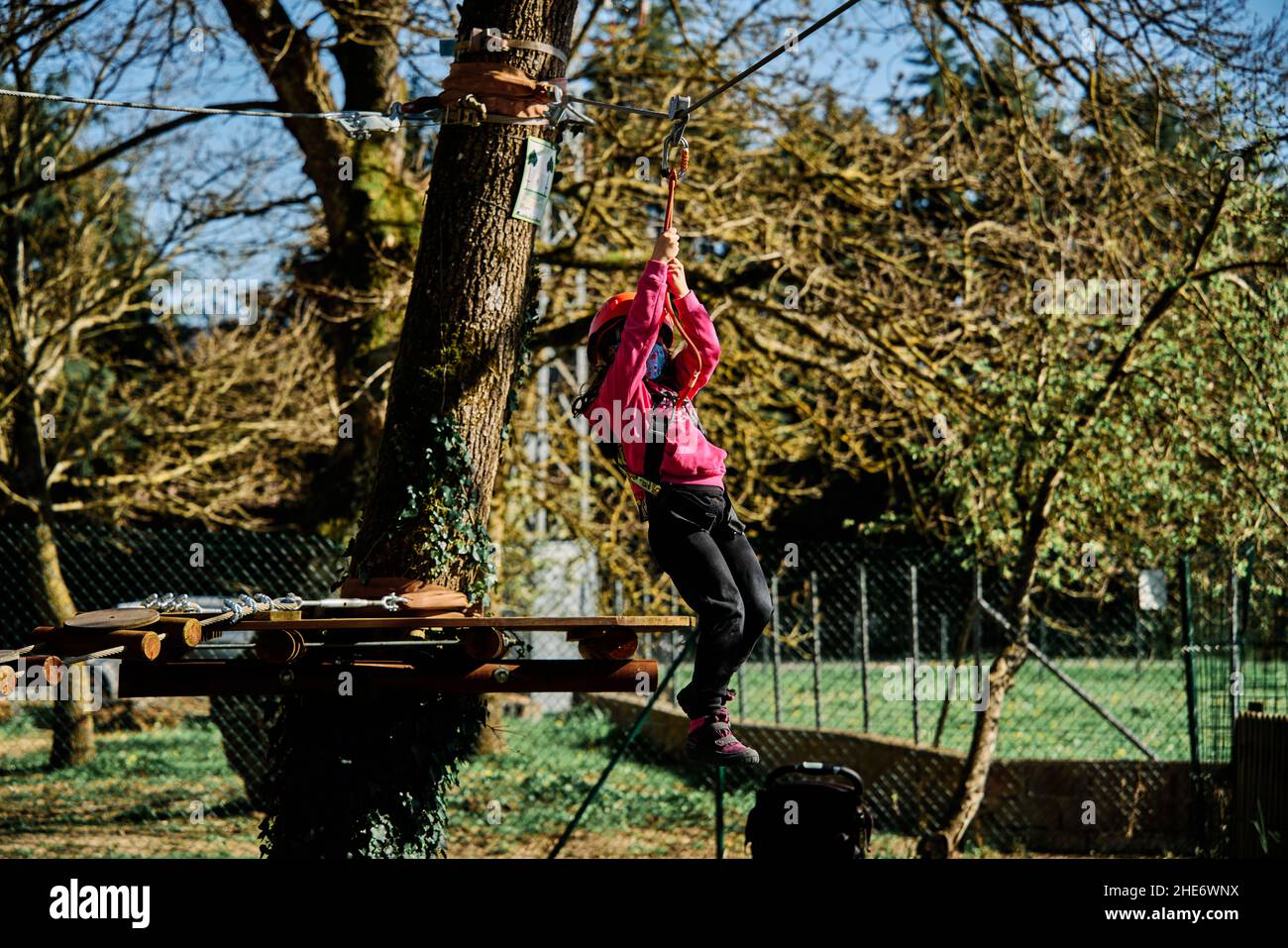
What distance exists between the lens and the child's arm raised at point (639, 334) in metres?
4.09

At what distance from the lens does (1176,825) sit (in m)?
8.73

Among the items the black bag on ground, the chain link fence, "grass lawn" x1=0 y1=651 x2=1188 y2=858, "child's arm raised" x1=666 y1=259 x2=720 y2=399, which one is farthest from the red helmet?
the chain link fence

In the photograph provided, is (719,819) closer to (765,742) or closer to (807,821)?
(765,742)

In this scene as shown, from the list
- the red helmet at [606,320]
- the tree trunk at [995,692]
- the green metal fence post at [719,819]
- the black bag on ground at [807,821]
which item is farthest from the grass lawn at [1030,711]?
the red helmet at [606,320]

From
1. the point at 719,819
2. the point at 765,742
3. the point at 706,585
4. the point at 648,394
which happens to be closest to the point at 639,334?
the point at 648,394

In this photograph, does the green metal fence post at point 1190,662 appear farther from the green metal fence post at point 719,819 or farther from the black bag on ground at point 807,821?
the black bag on ground at point 807,821

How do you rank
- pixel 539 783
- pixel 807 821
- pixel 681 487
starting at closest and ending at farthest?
pixel 681 487
pixel 807 821
pixel 539 783

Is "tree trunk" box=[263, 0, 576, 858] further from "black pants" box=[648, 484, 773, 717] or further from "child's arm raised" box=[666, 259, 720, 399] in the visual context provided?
"black pants" box=[648, 484, 773, 717]

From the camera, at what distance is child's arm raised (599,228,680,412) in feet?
13.4

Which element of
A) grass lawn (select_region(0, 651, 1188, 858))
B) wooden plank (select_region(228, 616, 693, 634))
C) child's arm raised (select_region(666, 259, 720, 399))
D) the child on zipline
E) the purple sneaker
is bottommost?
grass lawn (select_region(0, 651, 1188, 858))

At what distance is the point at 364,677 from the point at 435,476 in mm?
1131

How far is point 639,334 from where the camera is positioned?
4098 millimetres

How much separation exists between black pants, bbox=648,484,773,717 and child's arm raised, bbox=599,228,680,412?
15.0 inches

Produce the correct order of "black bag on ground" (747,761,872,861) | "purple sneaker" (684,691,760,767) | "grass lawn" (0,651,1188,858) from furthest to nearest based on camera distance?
1. "grass lawn" (0,651,1188,858)
2. "black bag on ground" (747,761,872,861)
3. "purple sneaker" (684,691,760,767)
